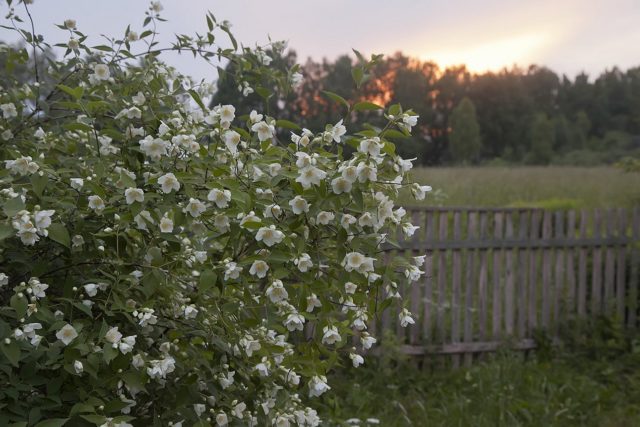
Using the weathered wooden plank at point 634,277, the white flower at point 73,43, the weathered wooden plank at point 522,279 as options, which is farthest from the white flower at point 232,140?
the weathered wooden plank at point 634,277

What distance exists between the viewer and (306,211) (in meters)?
1.77

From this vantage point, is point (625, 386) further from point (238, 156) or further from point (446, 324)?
point (238, 156)

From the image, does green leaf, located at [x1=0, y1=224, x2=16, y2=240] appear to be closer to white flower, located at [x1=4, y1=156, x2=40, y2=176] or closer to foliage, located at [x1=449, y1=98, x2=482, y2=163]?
white flower, located at [x1=4, y1=156, x2=40, y2=176]

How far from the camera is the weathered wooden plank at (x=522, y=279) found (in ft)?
19.5

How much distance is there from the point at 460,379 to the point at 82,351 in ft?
13.3

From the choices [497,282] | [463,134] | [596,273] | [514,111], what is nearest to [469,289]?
[497,282]

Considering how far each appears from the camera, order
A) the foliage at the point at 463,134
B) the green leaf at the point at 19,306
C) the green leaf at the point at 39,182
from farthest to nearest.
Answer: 1. the foliage at the point at 463,134
2. the green leaf at the point at 39,182
3. the green leaf at the point at 19,306

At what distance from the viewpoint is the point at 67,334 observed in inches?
68.7

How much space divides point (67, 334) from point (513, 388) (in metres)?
3.74

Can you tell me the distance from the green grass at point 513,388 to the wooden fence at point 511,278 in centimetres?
22

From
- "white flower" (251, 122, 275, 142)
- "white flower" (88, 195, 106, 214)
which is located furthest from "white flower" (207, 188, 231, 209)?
"white flower" (88, 195, 106, 214)

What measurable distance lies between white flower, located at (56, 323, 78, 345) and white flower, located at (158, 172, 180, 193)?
0.44 meters

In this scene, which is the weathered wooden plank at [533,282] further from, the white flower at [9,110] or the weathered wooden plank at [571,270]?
the white flower at [9,110]

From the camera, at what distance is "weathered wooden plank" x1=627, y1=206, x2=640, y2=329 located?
20.4 ft
